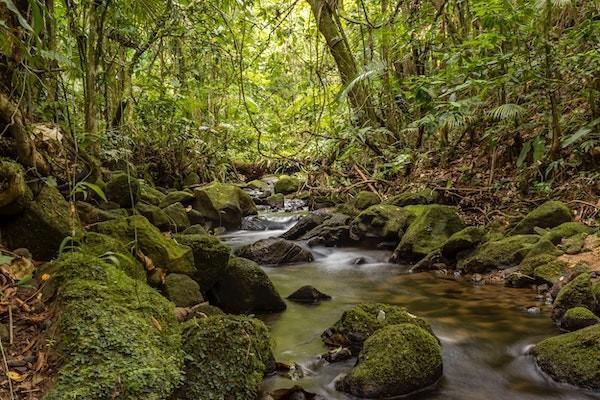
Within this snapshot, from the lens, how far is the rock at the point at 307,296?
5434 millimetres

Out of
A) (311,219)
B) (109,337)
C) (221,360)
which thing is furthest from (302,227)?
(109,337)

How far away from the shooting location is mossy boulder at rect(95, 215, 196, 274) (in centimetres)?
430

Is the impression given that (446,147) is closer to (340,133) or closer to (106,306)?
(340,133)

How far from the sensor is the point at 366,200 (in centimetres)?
959

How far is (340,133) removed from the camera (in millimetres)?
9602

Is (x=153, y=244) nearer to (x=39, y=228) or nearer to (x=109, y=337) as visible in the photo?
(x=39, y=228)

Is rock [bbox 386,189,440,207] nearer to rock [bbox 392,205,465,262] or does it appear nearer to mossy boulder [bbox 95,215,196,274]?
rock [bbox 392,205,465,262]

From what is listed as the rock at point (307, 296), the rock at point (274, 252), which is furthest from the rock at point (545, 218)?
the rock at point (274, 252)

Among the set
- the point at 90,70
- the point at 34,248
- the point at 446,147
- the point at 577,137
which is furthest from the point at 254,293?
the point at 446,147

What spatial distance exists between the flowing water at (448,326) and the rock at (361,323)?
16 cm

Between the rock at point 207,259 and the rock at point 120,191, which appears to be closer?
the rock at point 207,259

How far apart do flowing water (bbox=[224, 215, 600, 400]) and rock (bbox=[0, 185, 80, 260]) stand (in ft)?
6.06

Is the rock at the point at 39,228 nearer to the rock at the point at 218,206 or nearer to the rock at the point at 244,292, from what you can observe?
the rock at the point at 244,292

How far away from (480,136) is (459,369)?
255 inches
